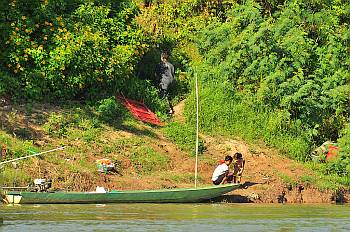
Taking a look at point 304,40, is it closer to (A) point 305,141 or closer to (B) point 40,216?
(A) point 305,141

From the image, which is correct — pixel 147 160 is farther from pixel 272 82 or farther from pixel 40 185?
pixel 272 82

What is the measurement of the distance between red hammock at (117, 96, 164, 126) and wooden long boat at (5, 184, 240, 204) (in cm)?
482

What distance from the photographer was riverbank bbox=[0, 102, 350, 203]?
1947 centimetres

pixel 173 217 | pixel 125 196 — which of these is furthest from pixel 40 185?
pixel 173 217

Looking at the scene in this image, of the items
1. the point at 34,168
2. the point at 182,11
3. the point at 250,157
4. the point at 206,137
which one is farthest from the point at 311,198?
the point at 182,11

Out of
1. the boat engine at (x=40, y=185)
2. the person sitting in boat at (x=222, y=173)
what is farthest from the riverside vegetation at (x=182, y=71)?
the boat engine at (x=40, y=185)

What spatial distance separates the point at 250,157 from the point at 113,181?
14.0 ft

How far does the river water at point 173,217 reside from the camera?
14156mm

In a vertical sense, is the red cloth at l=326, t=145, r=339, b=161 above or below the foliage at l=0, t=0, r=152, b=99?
below

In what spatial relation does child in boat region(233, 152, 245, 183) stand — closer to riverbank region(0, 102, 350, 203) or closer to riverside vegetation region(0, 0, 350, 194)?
riverbank region(0, 102, 350, 203)

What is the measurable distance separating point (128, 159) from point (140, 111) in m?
2.82

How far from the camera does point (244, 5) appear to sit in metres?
26.2

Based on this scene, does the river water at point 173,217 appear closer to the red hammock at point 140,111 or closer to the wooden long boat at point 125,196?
the wooden long boat at point 125,196

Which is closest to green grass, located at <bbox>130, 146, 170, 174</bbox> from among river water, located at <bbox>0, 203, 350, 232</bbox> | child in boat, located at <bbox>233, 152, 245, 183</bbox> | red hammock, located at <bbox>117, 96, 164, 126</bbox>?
red hammock, located at <bbox>117, 96, 164, 126</bbox>
